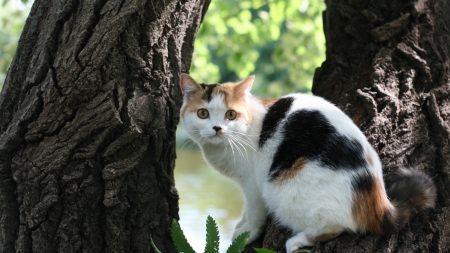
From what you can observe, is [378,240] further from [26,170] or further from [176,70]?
[26,170]

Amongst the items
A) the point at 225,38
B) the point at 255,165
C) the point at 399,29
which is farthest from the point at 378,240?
the point at 225,38

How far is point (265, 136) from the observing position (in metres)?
1.97

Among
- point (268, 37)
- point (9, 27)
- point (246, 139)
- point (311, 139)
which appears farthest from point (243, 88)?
point (9, 27)

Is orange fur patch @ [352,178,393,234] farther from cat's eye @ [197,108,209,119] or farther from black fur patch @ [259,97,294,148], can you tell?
cat's eye @ [197,108,209,119]

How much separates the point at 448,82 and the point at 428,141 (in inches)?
14.6

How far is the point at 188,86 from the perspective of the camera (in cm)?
198

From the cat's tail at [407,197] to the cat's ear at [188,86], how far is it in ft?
2.87

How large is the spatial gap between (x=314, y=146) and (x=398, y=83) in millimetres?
761

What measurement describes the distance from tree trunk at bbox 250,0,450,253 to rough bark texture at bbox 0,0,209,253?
2.03 feet

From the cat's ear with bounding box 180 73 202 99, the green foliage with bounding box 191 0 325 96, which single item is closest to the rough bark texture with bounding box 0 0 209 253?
the cat's ear with bounding box 180 73 202 99

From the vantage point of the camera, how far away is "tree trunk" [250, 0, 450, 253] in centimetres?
203

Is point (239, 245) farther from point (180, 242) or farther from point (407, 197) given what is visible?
point (407, 197)

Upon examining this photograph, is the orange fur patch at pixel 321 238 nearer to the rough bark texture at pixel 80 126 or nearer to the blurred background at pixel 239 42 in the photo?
the rough bark texture at pixel 80 126

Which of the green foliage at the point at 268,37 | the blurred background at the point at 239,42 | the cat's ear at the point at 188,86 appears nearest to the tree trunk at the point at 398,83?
the cat's ear at the point at 188,86
